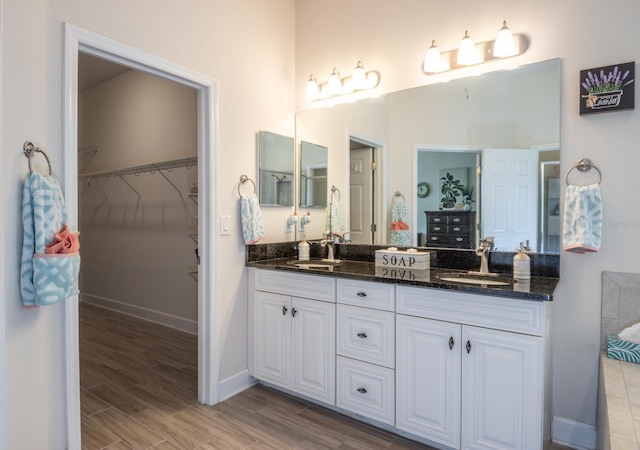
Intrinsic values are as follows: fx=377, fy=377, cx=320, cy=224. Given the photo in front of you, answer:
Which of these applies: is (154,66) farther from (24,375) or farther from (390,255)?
(390,255)

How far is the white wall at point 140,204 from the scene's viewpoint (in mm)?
3912

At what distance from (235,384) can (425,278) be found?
60.3 inches

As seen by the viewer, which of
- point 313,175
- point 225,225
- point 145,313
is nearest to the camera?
point 225,225

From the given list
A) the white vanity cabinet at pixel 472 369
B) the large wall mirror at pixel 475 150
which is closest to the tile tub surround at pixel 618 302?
the large wall mirror at pixel 475 150

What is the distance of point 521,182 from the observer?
2178 millimetres

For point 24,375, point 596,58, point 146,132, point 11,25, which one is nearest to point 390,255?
point 596,58

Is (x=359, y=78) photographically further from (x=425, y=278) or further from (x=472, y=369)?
(x=472, y=369)

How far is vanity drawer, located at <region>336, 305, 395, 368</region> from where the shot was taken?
205 cm

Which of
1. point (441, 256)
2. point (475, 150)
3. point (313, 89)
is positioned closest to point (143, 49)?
point (313, 89)

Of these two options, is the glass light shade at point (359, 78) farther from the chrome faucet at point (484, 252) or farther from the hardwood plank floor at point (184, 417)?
the hardwood plank floor at point (184, 417)

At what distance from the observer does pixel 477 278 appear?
6.87 ft

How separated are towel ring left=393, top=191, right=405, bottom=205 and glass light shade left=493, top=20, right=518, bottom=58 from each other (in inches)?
39.7

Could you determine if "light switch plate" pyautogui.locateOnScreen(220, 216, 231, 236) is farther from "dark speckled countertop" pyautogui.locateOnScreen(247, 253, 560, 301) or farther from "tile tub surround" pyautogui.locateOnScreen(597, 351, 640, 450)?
"tile tub surround" pyautogui.locateOnScreen(597, 351, 640, 450)

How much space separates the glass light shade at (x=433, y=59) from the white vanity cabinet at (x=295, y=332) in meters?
1.48
